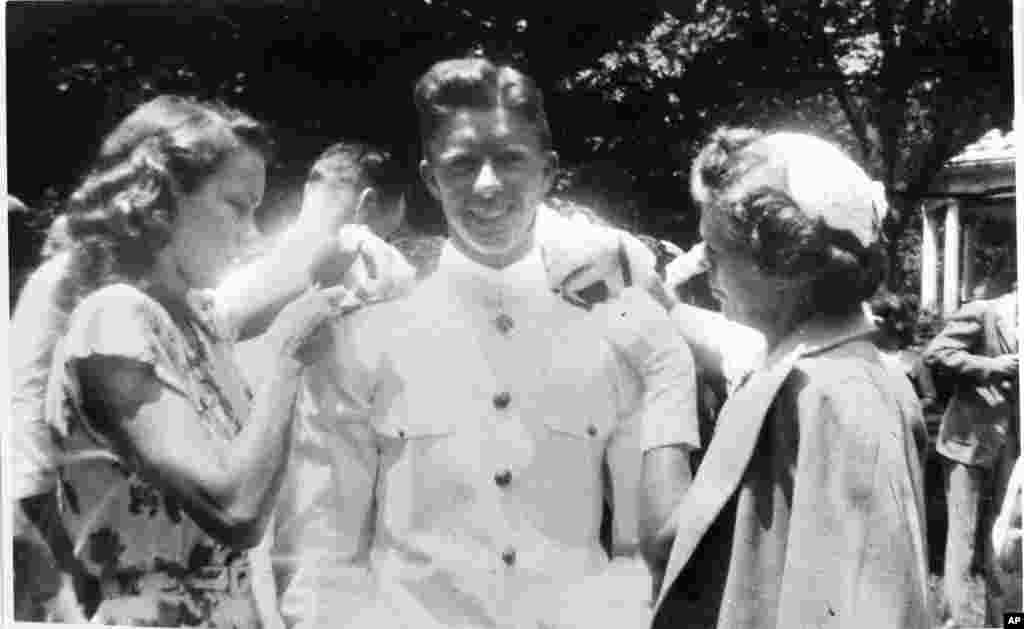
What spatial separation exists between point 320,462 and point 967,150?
1.76m

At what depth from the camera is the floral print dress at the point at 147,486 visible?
387 cm

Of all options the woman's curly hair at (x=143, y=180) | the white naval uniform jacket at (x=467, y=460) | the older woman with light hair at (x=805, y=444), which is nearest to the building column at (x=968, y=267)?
the older woman with light hair at (x=805, y=444)

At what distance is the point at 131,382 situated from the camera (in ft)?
12.7

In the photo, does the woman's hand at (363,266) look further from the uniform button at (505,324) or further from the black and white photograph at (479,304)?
the uniform button at (505,324)

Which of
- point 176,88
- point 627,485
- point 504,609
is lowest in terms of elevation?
point 504,609

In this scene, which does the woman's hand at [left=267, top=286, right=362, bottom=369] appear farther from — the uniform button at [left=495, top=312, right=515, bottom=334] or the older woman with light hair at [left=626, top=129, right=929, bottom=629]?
the older woman with light hair at [left=626, top=129, right=929, bottom=629]

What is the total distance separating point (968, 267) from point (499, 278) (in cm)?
113

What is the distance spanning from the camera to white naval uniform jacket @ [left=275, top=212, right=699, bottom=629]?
12.3ft

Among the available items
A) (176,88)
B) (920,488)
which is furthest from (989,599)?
(176,88)

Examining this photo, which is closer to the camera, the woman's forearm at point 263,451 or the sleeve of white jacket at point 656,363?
the sleeve of white jacket at point 656,363

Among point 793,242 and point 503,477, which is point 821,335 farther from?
point 503,477

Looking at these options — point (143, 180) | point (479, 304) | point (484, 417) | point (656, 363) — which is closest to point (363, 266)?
point (479, 304)

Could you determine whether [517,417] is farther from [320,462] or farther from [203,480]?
[203,480]

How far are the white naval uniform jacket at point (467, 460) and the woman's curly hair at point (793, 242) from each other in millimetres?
556
